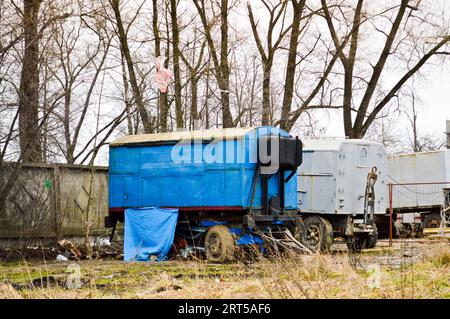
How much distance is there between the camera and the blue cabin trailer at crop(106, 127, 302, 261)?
18484 mm

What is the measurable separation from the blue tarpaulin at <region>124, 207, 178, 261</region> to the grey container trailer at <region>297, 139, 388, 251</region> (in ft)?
13.7

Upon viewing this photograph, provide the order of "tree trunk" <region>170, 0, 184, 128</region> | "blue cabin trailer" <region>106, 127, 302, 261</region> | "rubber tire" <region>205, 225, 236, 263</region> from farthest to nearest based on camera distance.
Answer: "tree trunk" <region>170, 0, 184, 128</region> → "blue cabin trailer" <region>106, 127, 302, 261</region> → "rubber tire" <region>205, 225, 236, 263</region>

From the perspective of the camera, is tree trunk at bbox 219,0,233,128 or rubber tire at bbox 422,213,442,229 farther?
rubber tire at bbox 422,213,442,229

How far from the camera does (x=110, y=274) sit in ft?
46.9

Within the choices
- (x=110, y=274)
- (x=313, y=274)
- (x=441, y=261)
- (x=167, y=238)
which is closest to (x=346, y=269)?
(x=313, y=274)

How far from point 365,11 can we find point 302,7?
2581mm

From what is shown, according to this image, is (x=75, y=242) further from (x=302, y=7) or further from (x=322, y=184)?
(x=302, y=7)

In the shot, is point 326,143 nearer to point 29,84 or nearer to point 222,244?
point 222,244

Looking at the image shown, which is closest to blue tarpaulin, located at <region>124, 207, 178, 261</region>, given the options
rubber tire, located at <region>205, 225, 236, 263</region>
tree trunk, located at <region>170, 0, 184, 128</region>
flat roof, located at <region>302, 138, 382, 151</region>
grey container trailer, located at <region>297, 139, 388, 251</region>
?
rubber tire, located at <region>205, 225, 236, 263</region>

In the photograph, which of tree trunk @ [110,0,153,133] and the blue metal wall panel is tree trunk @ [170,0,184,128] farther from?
the blue metal wall panel

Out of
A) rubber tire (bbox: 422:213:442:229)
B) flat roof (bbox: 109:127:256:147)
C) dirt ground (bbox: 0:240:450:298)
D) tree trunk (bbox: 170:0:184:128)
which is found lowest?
dirt ground (bbox: 0:240:450:298)

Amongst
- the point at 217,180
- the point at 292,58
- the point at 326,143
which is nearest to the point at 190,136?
the point at 217,180

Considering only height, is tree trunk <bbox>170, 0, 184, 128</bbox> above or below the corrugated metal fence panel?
above

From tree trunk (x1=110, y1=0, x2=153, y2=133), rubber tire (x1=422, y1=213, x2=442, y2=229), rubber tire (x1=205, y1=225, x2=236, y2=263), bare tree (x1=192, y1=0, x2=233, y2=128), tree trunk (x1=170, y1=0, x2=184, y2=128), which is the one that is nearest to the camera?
rubber tire (x1=205, y1=225, x2=236, y2=263)
